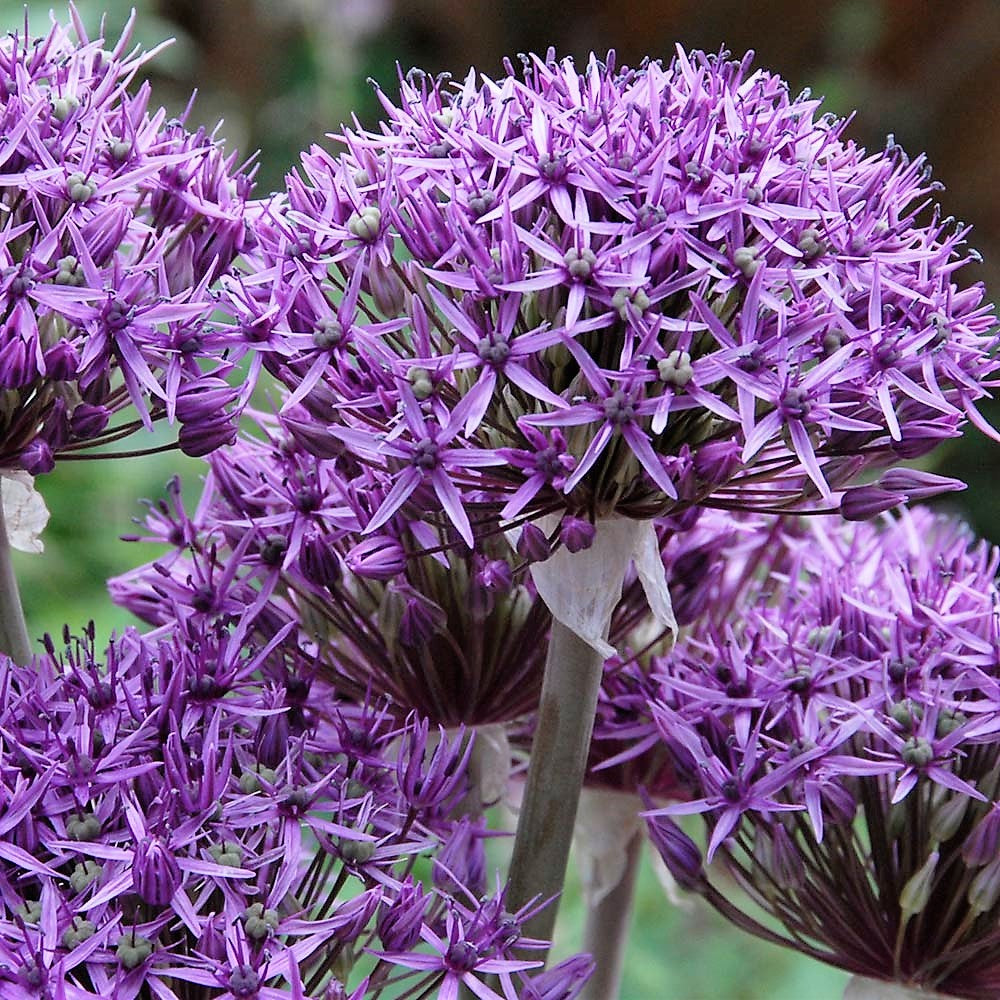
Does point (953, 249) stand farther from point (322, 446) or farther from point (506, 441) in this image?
point (322, 446)

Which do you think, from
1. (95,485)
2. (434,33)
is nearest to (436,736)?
(95,485)

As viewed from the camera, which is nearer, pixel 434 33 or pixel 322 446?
pixel 322 446

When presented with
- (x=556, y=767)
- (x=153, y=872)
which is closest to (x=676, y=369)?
(x=556, y=767)

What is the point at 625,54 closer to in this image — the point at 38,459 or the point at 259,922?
the point at 38,459

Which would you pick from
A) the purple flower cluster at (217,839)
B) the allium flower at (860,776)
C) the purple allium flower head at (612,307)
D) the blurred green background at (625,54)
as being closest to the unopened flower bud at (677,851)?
the allium flower at (860,776)

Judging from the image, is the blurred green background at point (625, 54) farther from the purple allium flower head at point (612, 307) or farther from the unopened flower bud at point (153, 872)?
the unopened flower bud at point (153, 872)

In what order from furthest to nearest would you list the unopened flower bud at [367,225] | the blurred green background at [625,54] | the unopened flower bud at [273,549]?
the blurred green background at [625,54] → the unopened flower bud at [273,549] → the unopened flower bud at [367,225]
